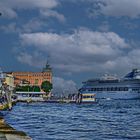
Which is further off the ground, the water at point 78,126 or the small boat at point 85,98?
the small boat at point 85,98

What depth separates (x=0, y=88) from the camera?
12875 centimetres

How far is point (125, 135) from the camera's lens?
3425 cm

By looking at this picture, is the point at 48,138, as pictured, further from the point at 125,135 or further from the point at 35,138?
the point at 125,135

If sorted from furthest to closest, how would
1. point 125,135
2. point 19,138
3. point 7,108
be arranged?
point 7,108 → point 125,135 → point 19,138

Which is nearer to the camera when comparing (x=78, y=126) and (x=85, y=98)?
(x=78, y=126)

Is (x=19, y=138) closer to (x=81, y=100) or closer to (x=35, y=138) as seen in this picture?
(x=35, y=138)

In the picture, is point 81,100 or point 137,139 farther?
point 81,100

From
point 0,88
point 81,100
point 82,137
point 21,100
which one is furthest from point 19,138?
point 21,100

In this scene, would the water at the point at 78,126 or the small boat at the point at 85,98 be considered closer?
the water at the point at 78,126

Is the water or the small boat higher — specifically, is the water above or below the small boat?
below

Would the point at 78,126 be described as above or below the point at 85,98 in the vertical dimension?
below

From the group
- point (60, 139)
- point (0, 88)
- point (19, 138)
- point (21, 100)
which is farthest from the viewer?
point (21, 100)

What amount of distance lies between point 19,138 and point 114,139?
13.5 meters

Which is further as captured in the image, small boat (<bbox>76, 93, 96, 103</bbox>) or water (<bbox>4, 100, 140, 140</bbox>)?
small boat (<bbox>76, 93, 96, 103</bbox>)
